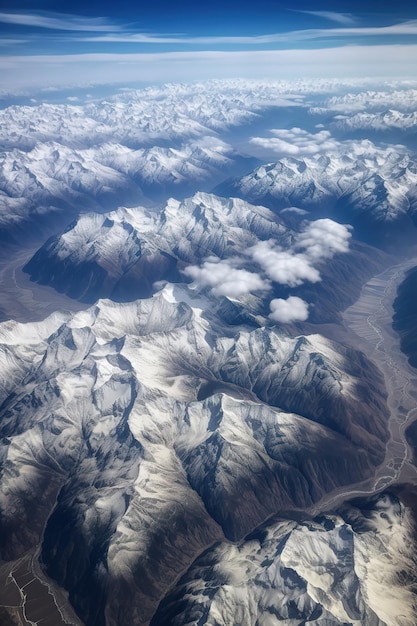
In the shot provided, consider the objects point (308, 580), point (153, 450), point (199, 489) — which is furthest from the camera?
point (153, 450)

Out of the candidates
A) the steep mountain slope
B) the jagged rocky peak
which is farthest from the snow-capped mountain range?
the steep mountain slope

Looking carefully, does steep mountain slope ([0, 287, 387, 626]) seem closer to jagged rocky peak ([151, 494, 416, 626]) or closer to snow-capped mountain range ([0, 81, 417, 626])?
snow-capped mountain range ([0, 81, 417, 626])

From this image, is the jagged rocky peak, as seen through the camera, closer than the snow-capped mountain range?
Yes

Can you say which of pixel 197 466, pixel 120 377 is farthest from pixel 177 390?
pixel 197 466

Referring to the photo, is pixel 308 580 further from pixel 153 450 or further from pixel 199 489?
pixel 153 450

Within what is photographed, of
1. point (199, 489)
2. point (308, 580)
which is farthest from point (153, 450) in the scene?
point (308, 580)

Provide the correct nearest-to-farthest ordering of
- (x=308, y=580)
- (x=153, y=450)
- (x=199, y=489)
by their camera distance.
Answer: (x=308, y=580) → (x=199, y=489) → (x=153, y=450)

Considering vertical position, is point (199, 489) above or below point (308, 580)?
below

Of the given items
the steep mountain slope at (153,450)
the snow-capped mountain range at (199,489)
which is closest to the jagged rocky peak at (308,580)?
the snow-capped mountain range at (199,489)

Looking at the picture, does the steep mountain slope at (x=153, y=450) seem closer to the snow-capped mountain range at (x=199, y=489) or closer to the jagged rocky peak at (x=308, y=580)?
the snow-capped mountain range at (x=199, y=489)
